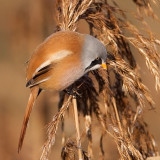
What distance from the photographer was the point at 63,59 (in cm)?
240

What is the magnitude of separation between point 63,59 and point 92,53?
19 centimetres

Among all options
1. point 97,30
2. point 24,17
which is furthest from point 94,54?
point 24,17

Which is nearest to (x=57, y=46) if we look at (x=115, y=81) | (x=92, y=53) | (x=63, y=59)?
(x=63, y=59)

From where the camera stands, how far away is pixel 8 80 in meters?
7.75

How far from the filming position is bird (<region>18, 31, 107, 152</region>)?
7.72 feet

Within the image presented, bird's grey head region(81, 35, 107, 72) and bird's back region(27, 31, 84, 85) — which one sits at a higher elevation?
bird's back region(27, 31, 84, 85)

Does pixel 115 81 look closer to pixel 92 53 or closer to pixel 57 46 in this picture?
pixel 92 53

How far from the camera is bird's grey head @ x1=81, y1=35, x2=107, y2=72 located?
2.32m

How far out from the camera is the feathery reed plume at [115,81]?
2.30 metres

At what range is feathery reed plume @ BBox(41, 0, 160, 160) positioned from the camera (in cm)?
230

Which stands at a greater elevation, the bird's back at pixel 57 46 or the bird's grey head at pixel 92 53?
the bird's back at pixel 57 46

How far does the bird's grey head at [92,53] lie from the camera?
7.61ft

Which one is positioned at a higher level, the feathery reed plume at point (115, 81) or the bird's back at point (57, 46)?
the bird's back at point (57, 46)

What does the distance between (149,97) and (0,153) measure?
5.28ft
